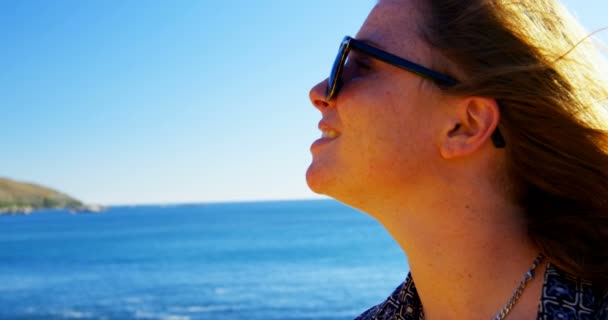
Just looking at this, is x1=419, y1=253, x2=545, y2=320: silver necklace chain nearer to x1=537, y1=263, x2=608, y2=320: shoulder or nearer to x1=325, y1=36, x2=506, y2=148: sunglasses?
x1=537, y1=263, x2=608, y2=320: shoulder

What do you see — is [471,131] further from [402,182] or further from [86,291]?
[86,291]

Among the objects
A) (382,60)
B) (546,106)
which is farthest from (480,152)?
(382,60)

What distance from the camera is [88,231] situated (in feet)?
396

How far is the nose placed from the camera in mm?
2223

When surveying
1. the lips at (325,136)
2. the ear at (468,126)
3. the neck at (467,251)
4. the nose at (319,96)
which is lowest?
the neck at (467,251)

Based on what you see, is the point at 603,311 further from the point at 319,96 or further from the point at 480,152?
the point at 319,96

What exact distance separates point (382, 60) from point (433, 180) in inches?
16.6

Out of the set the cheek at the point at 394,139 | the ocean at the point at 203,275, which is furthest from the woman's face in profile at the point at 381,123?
the ocean at the point at 203,275

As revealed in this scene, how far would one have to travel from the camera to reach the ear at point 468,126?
197cm

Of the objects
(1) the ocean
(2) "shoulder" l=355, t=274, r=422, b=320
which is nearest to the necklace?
(2) "shoulder" l=355, t=274, r=422, b=320

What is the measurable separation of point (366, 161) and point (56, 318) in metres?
34.7

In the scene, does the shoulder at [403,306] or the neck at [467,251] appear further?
the shoulder at [403,306]

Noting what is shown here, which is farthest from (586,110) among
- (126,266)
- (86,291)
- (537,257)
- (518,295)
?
(126,266)

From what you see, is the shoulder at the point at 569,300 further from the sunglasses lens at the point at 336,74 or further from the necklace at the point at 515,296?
the sunglasses lens at the point at 336,74
